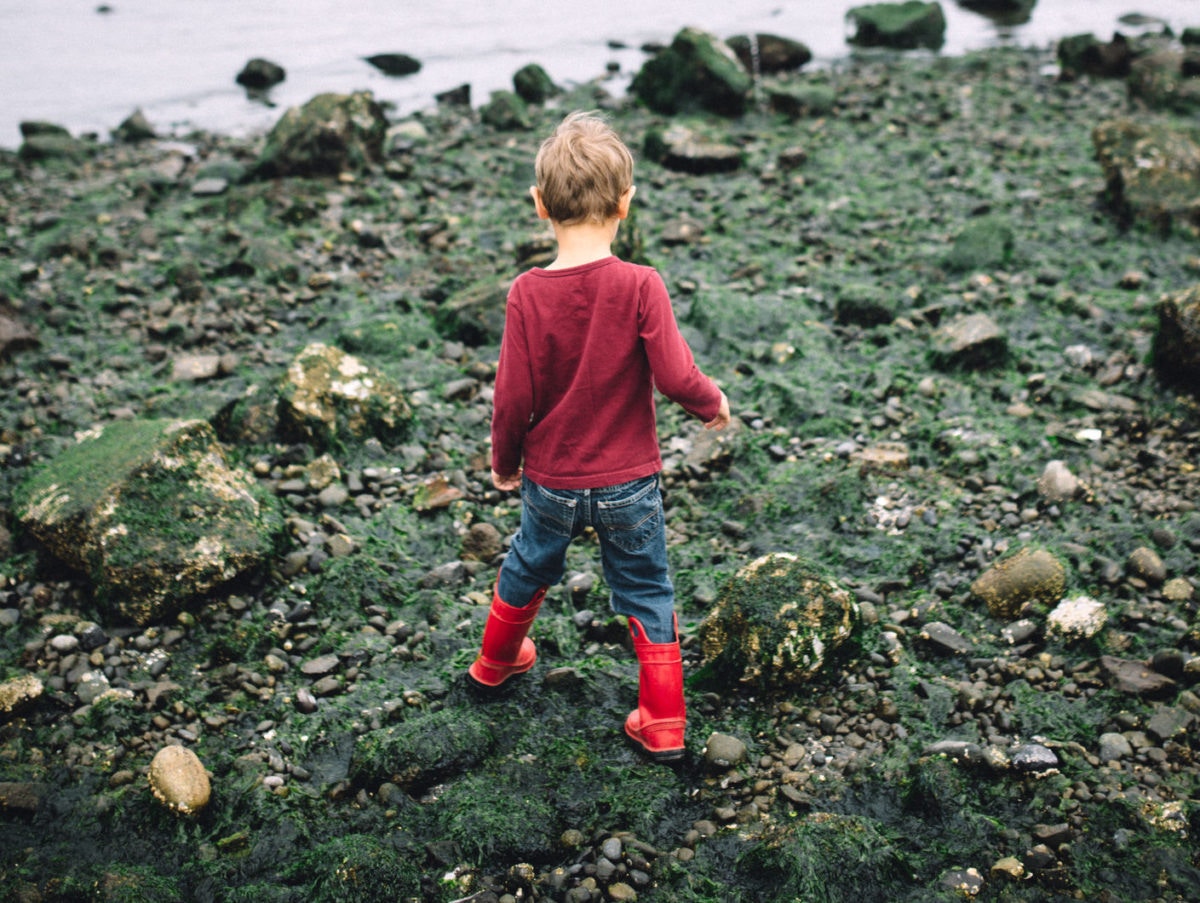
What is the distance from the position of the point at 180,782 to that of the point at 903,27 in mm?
14357

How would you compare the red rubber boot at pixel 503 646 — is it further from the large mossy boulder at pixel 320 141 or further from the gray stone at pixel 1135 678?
the large mossy boulder at pixel 320 141

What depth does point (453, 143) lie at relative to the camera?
10203mm

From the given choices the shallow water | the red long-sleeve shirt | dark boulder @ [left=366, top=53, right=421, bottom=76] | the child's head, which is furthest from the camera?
dark boulder @ [left=366, top=53, right=421, bottom=76]

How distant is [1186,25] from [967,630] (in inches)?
606

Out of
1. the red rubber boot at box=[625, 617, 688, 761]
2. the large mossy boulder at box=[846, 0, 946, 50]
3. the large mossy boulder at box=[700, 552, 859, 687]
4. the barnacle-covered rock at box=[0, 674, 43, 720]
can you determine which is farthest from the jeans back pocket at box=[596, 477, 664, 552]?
the large mossy boulder at box=[846, 0, 946, 50]

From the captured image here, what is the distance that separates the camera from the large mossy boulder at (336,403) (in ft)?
17.2

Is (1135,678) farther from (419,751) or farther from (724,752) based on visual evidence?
(419,751)

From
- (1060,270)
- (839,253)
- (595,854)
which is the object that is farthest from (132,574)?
(1060,270)

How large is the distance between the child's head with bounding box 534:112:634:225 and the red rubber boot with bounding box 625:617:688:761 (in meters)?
1.53

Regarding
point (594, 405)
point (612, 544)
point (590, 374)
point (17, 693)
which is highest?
point (590, 374)

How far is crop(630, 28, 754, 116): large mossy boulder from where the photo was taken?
10852 mm

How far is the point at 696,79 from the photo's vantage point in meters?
10.9

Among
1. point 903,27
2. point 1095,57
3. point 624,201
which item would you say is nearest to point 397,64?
point 903,27

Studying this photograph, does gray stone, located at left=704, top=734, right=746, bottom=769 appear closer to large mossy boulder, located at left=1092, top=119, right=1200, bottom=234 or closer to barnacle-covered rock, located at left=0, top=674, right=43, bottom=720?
barnacle-covered rock, located at left=0, top=674, right=43, bottom=720
